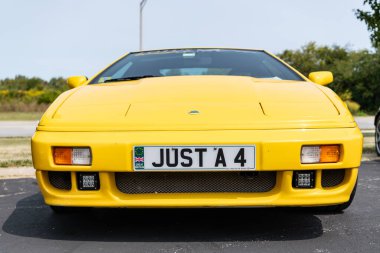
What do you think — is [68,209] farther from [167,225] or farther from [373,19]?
[373,19]

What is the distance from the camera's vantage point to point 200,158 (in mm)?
2535

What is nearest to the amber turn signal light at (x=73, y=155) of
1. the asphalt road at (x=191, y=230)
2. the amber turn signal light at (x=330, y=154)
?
the asphalt road at (x=191, y=230)

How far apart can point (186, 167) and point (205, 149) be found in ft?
0.40

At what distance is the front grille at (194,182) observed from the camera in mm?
2627

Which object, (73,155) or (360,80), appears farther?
(360,80)

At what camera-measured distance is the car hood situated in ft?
8.71

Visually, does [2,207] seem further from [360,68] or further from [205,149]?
[360,68]

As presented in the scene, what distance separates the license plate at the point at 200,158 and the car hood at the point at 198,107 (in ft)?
0.41

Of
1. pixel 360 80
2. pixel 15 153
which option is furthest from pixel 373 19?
pixel 360 80

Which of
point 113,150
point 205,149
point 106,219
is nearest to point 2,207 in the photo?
point 106,219

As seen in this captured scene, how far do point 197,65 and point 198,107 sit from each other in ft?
3.60

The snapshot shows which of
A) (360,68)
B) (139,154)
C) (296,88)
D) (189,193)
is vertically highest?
(296,88)

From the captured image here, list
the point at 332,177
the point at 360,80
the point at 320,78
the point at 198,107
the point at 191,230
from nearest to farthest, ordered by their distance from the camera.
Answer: the point at 332,177 → the point at 198,107 → the point at 191,230 → the point at 320,78 → the point at 360,80

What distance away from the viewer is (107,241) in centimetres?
279
